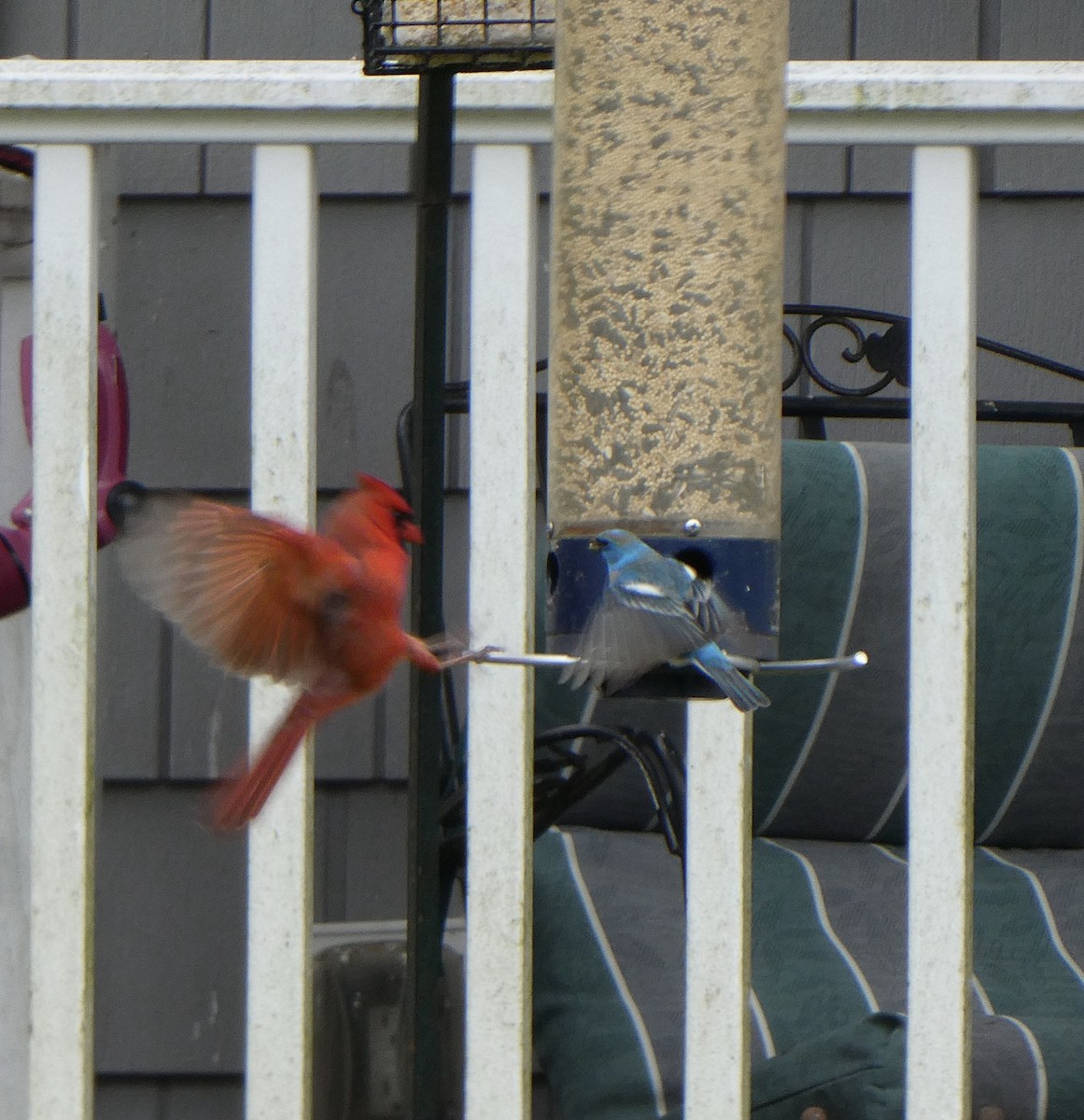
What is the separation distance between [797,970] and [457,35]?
115cm

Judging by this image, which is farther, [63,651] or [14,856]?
[14,856]

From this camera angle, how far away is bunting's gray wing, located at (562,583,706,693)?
1.14 meters

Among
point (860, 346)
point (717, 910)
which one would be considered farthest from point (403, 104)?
point (860, 346)

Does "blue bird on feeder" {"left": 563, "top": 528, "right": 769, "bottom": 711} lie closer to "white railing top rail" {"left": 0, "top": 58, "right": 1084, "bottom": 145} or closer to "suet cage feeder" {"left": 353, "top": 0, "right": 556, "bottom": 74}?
"suet cage feeder" {"left": 353, "top": 0, "right": 556, "bottom": 74}

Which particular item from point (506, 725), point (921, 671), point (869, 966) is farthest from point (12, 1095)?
point (921, 671)

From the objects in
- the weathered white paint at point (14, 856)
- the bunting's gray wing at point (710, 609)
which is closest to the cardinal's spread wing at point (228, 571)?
the bunting's gray wing at point (710, 609)

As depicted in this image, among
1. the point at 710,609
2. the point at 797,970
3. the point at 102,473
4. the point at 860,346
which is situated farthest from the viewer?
the point at 860,346

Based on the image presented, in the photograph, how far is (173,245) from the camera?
2.73m

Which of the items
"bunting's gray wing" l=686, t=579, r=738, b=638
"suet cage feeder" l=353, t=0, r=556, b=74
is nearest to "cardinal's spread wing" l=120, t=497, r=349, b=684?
"bunting's gray wing" l=686, t=579, r=738, b=638

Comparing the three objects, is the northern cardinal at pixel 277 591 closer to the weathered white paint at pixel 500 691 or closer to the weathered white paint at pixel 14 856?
the weathered white paint at pixel 500 691

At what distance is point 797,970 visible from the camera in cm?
199

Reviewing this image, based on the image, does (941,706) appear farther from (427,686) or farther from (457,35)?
(457,35)

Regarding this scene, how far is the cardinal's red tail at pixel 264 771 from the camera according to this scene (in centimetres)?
115

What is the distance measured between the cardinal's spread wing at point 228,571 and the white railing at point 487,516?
455 mm
